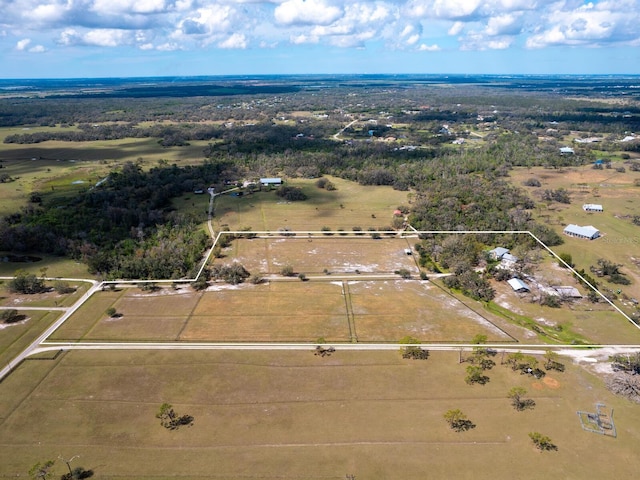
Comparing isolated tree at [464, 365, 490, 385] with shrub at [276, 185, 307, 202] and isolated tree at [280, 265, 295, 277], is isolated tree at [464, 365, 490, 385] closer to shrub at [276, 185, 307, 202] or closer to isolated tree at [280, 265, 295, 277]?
isolated tree at [280, 265, 295, 277]

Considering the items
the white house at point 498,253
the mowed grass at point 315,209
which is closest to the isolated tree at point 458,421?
the white house at point 498,253

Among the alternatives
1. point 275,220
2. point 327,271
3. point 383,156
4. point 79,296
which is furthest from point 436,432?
point 383,156

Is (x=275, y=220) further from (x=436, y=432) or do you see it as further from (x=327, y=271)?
(x=436, y=432)

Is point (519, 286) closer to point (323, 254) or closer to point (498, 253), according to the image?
point (498, 253)

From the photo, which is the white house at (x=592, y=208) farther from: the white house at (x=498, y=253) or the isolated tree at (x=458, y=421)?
the isolated tree at (x=458, y=421)

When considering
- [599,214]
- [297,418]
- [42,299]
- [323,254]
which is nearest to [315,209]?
[323,254]

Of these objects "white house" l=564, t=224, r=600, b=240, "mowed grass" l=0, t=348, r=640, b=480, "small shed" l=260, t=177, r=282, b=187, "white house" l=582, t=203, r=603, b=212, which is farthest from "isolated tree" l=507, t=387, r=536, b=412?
"small shed" l=260, t=177, r=282, b=187
